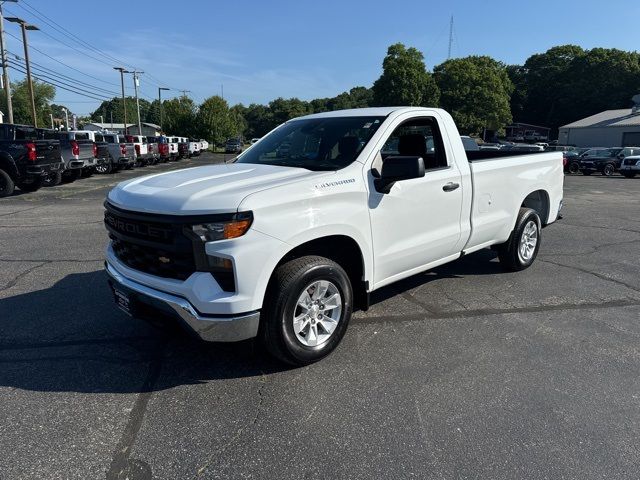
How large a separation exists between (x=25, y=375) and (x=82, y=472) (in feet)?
4.34

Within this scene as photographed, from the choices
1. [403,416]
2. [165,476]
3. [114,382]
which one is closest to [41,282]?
[114,382]

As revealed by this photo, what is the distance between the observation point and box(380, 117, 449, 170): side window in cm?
461

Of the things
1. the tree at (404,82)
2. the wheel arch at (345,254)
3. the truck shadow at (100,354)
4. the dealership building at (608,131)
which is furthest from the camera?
the tree at (404,82)

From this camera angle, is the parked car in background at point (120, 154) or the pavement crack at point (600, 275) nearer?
the pavement crack at point (600, 275)

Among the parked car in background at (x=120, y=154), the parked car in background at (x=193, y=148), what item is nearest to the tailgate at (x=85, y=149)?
the parked car in background at (x=120, y=154)

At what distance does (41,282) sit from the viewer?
5.50m

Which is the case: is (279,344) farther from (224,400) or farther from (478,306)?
(478,306)

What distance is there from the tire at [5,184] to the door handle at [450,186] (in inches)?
527

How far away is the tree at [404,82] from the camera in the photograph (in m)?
63.3

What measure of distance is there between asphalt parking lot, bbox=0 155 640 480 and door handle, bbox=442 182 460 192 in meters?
1.21

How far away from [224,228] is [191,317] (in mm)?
614

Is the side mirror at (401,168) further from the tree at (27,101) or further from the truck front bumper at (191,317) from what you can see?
the tree at (27,101)

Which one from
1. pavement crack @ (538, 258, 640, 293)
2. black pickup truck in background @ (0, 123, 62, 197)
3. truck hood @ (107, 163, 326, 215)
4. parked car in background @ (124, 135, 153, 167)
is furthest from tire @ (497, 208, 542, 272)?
parked car in background @ (124, 135, 153, 167)

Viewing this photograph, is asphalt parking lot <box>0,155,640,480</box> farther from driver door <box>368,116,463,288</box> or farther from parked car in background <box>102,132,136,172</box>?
parked car in background <box>102,132,136,172</box>
